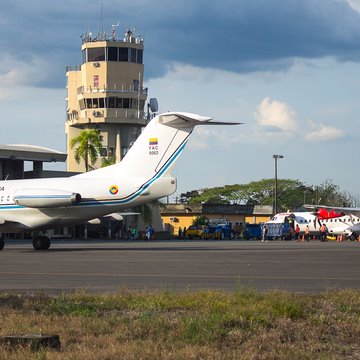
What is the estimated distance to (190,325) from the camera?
11.3m

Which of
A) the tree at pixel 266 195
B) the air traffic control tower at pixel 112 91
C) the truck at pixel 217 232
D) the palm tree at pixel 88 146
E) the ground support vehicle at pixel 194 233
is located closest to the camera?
the truck at pixel 217 232

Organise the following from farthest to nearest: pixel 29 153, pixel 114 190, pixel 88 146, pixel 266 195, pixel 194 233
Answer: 1. pixel 266 195
2. pixel 88 146
3. pixel 194 233
4. pixel 29 153
5. pixel 114 190

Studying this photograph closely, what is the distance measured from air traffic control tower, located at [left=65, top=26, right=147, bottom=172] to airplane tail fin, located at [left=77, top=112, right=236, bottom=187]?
6050 cm

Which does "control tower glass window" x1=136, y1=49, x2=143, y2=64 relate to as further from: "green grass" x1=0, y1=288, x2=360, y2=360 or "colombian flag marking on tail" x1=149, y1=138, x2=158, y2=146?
"green grass" x1=0, y1=288, x2=360, y2=360

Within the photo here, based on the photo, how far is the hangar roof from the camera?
249 ft

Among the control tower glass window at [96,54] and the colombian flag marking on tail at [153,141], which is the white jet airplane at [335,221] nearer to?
the control tower glass window at [96,54]

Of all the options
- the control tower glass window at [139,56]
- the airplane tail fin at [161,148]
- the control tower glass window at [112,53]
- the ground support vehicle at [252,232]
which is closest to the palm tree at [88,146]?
the control tower glass window at [112,53]

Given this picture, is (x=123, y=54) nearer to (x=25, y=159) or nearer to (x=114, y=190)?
(x=25, y=159)

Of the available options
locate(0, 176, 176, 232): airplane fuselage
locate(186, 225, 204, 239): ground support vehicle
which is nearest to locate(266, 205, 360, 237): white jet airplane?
locate(186, 225, 204, 239): ground support vehicle

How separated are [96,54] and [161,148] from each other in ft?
214

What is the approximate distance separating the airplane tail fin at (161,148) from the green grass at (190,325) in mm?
24887

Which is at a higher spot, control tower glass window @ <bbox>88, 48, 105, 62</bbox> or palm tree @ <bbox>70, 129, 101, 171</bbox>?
control tower glass window @ <bbox>88, 48, 105, 62</bbox>

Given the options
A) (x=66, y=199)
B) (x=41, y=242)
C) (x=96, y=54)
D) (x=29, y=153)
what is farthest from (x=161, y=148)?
(x=96, y=54)

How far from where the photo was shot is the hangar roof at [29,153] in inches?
2987
